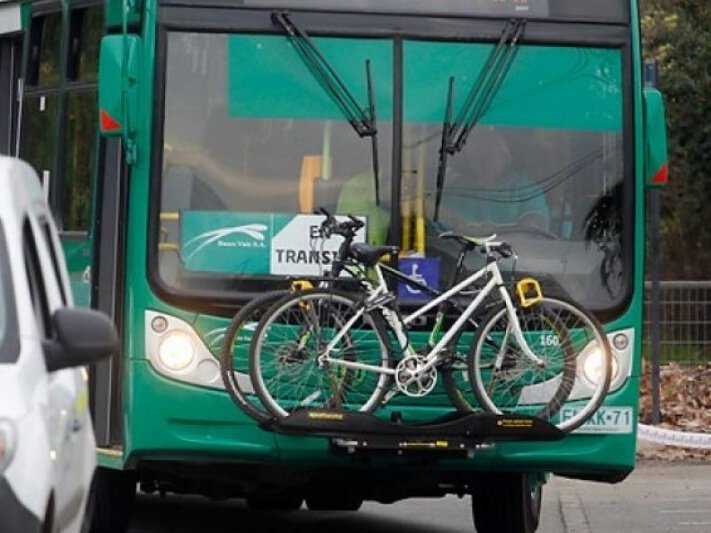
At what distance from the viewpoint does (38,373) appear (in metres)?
7.19

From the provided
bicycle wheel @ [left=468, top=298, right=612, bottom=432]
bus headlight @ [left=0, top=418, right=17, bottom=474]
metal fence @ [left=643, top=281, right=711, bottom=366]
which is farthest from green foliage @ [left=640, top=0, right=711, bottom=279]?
bus headlight @ [left=0, top=418, right=17, bottom=474]

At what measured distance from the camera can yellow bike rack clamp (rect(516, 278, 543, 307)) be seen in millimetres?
10555

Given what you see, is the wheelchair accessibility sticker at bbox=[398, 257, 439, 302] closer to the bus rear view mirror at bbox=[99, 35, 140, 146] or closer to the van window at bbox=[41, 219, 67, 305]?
the bus rear view mirror at bbox=[99, 35, 140, 146]

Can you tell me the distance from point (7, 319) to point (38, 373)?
229 millimetres

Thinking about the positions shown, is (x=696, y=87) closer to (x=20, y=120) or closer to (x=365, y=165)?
(x=20, y=120)

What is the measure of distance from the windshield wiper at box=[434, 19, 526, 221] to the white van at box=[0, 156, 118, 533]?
2.71 metres

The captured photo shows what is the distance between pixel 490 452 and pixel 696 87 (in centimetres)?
1445

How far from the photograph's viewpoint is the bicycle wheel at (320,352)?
34.1 ft

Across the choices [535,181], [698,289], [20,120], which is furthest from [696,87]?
[535,181]

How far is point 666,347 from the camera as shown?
62.1ft

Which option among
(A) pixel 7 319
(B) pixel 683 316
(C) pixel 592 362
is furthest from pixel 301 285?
(B) pixel 683 316

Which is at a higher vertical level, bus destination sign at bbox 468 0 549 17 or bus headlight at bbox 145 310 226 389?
bus destination sign at bbox 468 0 549 17

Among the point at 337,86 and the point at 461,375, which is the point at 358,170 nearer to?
the point at 337,86

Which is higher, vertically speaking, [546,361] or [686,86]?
[686,86]
